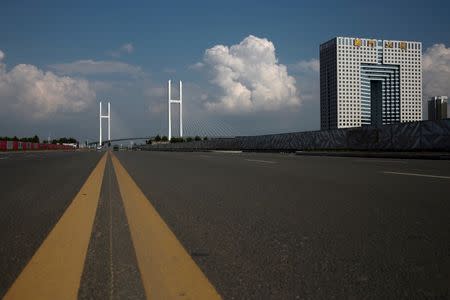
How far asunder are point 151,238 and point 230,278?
1139mm

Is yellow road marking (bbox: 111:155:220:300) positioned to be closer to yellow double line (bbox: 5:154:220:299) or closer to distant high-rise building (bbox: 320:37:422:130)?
yellow double line (bbox: 5:154:220:299)

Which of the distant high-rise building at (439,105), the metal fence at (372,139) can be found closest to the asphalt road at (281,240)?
the metal fence at (372,139)

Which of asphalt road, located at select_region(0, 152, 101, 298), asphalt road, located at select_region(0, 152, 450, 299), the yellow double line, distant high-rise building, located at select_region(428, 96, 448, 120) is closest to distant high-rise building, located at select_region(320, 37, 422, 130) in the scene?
distant high-rise building, located at select_region(428, 96, 448, 120)

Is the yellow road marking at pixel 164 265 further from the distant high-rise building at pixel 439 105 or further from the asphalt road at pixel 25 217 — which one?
the distant high-rise building at pixel 439 105

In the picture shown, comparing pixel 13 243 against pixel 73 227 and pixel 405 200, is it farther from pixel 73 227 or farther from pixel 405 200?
pixel 405 200

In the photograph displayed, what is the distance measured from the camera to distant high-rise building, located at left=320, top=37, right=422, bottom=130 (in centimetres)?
14025

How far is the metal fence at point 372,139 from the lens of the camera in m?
24.0

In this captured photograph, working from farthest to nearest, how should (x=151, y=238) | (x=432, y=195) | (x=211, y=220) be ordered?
(x=432, y=195) → (x=211, y=220) → (x=151, y=238)

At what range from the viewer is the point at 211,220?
4.27 meters

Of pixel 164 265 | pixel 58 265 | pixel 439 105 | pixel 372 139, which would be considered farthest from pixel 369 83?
pixel 58 265

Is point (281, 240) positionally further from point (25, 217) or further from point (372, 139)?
point (372, 139)

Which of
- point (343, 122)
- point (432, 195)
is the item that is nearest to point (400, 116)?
point (343, 122)

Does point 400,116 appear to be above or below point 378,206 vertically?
above

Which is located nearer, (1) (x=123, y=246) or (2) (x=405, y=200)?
(1) (x=123, y=246)
